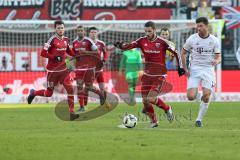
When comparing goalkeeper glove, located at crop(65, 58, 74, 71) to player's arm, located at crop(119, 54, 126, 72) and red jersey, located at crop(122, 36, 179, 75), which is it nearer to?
red jersey, located at crop(122, 36, 179, 75)

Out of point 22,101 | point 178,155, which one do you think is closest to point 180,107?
point 22,101

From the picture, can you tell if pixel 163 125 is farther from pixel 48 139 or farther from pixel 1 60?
pixel 1 60

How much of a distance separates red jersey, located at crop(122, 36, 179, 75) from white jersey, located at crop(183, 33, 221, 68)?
513 millimetres

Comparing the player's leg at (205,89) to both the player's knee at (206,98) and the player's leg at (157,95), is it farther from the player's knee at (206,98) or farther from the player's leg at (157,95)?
the player's leg at (157,95)

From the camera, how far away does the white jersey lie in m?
15.9

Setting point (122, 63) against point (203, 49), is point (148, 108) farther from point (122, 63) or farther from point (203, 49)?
point (122, 63)

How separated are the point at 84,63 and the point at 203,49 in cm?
711

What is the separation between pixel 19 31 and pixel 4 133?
1677 centimetres

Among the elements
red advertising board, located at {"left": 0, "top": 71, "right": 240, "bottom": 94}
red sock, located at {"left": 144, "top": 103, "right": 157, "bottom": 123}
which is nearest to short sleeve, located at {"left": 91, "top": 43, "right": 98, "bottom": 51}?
red advertising board, located at {"left": 0, "top": 71, "right": 240, "bottom": 94}

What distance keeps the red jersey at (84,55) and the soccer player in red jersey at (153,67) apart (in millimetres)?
5093

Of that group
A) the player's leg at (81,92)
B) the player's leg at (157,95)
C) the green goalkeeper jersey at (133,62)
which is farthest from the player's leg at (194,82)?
the green goalkeeper jersey at (133,62)

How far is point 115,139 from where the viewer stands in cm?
1306

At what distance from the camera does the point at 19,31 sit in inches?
1212

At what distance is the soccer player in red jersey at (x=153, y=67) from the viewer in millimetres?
15852
